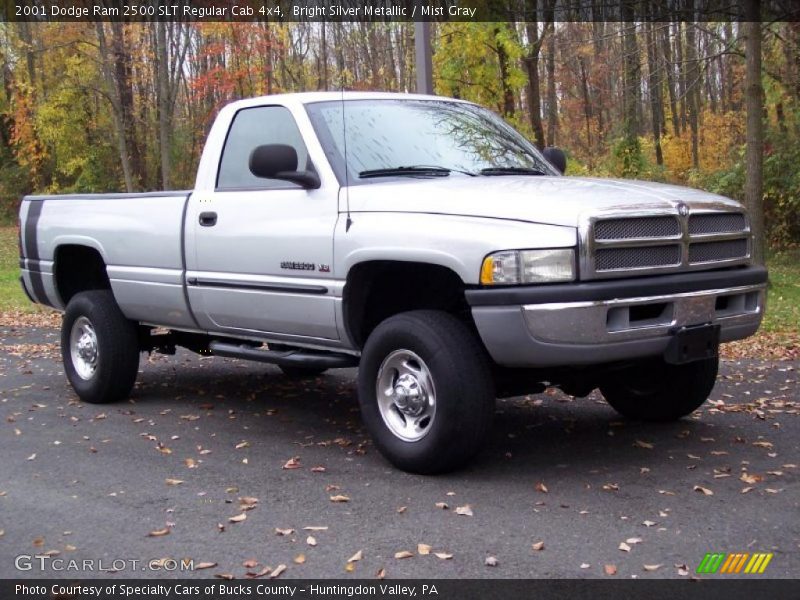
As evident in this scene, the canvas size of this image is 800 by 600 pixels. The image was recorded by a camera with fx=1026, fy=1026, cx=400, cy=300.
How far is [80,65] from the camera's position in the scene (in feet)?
118

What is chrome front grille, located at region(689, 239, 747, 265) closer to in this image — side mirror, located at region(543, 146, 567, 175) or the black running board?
side mirror, located at region(543, 146, 567, 175)

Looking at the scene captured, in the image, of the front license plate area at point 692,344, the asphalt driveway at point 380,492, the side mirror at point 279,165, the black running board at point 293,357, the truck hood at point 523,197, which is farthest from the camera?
the black running board at point 293,357

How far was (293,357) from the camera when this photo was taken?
630 centimetres

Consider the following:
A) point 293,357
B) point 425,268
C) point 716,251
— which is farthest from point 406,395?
point 716,251

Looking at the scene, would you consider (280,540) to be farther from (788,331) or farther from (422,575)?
(788,331)

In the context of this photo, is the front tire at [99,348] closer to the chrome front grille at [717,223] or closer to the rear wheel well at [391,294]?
the rear wheel well at [391,294]

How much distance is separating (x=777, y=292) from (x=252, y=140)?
11.1 m

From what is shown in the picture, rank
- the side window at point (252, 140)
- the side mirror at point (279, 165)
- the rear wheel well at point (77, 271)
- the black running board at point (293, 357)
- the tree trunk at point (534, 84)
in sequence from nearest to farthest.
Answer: the side mirror at point (279, 165)
the black running board at point (293, 357)
the side window at point (252, 140)
the rear wheel well at point (77, 271)
the tree trunk at point (534, 84)

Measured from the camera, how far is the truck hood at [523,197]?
5109 millimetres

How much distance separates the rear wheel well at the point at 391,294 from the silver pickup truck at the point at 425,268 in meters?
0.01

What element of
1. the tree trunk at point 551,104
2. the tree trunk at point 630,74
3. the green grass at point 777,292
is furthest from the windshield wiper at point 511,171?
the tree trunk at point 551,104

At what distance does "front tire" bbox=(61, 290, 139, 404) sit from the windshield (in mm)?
2536

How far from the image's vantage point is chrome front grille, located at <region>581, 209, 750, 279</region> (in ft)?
16.5

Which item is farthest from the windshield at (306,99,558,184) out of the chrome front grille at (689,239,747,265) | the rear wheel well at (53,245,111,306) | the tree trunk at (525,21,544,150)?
the tree trunk at (525,21,544,150)
